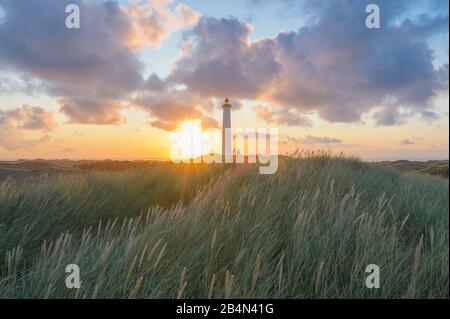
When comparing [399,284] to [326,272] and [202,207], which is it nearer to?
[326,272]

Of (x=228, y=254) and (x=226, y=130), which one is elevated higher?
(x=226, y=130)

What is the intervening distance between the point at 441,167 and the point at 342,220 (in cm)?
2168

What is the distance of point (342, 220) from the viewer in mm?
3500

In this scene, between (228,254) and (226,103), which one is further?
(226,103)

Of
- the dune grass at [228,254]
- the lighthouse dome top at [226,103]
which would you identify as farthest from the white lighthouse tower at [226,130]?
the dune grass at [228,254]

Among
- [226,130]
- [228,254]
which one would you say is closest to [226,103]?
[226,130]

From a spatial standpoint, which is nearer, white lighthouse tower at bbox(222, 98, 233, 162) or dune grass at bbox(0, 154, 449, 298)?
dune grass at bbox(0, 154, 449, 298)

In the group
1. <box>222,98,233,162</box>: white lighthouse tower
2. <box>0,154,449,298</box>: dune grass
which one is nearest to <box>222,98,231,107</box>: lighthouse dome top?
<box>222,98,233,162</box>: white lighthouse tower

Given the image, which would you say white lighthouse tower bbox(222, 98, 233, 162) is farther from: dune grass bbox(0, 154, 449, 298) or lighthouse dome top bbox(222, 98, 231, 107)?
dune grass bbox(0, 154, 449, 298)

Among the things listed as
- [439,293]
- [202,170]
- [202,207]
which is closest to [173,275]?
[202,207]

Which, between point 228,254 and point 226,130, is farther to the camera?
point 226,130

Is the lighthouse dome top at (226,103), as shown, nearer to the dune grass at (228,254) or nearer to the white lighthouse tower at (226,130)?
the white lighthouse tower at (226,130)

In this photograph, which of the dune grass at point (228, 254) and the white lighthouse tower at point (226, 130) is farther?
the white lighthouse tower at point (226, 130)

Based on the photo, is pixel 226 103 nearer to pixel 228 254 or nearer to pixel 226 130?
pixel 226 130
